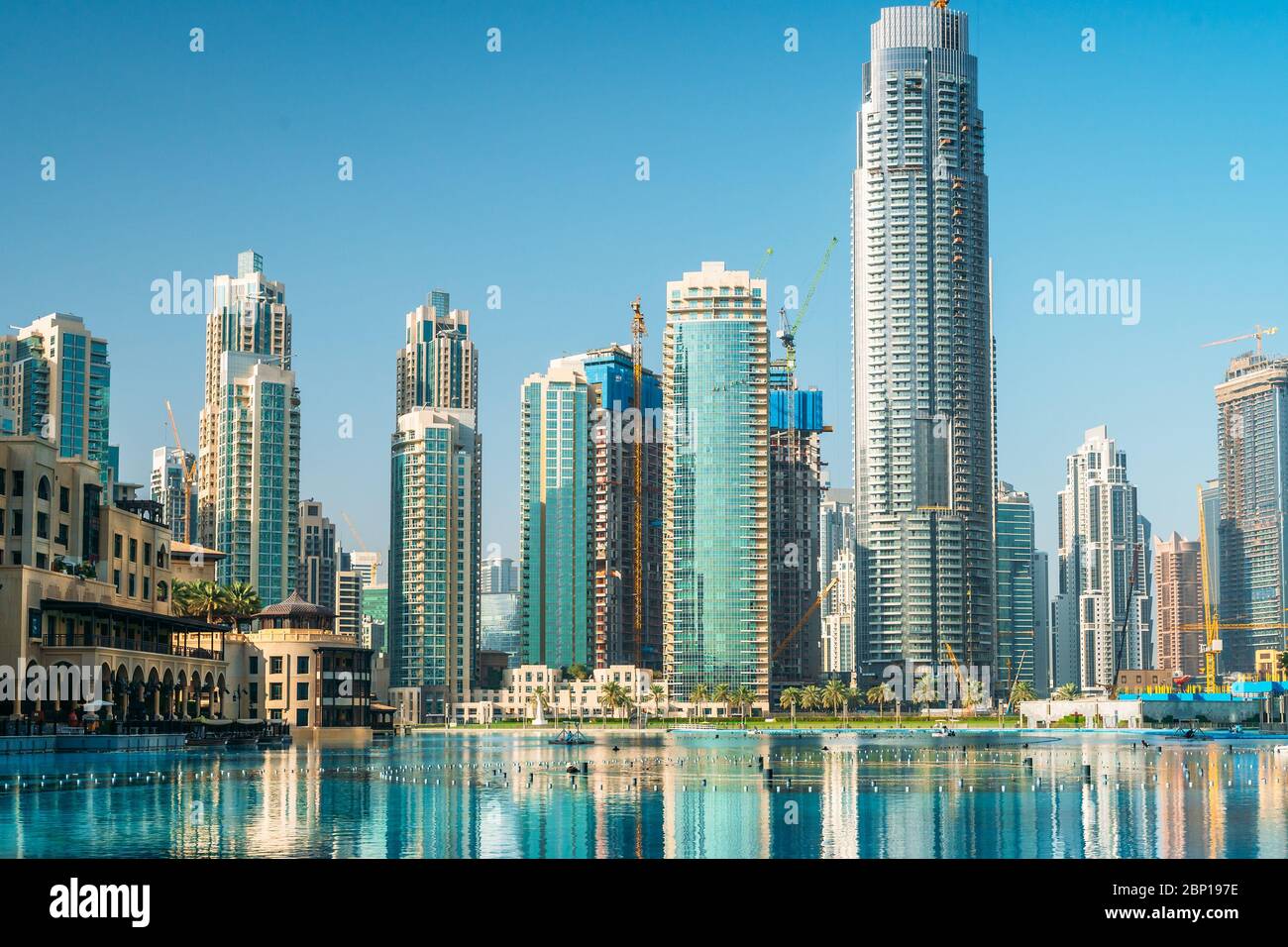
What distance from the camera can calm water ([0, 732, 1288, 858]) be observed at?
65.8 meters

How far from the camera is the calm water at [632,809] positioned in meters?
65.8

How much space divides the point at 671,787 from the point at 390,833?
124ft

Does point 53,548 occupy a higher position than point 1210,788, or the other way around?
point 53,548

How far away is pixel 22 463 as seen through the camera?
141 m

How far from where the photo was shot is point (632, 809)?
85.9m

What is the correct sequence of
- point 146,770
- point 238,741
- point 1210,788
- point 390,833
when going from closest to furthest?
point 390,833 → point 1210,788 → point 146,770 → point 238,741
